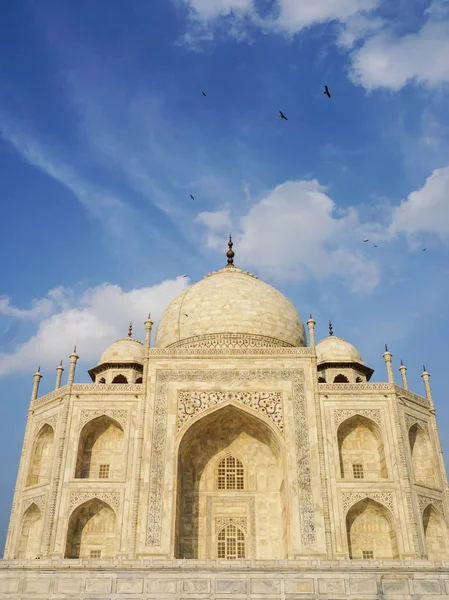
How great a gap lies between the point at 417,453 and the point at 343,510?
12.9 feet

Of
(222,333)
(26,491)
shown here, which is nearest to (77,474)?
(26,491)

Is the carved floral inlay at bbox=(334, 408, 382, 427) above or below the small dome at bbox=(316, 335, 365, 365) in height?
below

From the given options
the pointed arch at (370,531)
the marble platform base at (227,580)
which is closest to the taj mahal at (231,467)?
the pointed arch at (370,531)

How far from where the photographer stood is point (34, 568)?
45.5ft

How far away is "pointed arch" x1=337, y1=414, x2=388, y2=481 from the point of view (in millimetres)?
19677

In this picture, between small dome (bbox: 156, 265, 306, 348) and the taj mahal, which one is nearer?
the taj mahal

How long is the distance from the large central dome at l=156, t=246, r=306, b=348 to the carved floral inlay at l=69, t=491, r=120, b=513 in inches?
269

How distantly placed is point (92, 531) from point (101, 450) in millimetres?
2566

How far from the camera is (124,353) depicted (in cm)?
2420

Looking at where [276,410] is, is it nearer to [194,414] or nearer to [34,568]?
[194,414]

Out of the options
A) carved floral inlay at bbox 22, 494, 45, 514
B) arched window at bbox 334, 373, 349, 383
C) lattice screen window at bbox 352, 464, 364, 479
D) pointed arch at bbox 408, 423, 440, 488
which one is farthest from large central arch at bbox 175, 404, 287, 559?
arched window at bbox 334, 373, 349, 383

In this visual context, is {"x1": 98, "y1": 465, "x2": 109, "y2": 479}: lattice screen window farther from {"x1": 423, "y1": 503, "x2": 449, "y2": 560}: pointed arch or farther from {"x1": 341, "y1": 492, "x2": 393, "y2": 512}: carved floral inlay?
{"x1": 423, "y1": 503, "x2": 449, "y2": 560}: pointed arch

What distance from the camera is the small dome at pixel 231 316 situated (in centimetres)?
2369

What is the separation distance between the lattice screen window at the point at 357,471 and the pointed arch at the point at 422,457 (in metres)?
1.77
